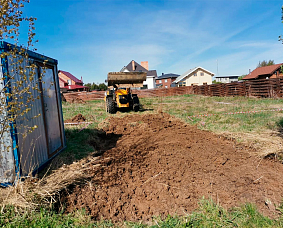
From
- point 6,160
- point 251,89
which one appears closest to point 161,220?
point 6,160

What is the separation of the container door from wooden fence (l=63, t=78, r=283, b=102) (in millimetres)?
17293

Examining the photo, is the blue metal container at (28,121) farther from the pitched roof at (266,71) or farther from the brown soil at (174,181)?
the pitched roof at (266,71)

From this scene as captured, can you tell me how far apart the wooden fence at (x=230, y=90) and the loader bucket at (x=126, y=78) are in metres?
12.0

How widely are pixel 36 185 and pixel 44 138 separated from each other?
144 centimetres

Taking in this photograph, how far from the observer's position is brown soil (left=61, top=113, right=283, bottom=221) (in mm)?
3229

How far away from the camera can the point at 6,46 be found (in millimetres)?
3242

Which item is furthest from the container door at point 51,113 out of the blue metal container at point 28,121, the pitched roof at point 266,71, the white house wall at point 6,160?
the pitched roof at point 266,71

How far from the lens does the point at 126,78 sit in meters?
Answer: 11.5

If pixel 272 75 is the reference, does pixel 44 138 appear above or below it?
below

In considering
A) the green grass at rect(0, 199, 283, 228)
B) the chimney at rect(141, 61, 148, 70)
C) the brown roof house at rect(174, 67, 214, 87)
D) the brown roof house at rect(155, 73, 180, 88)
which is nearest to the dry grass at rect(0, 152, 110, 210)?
the green grass at rect(0, 199, 283, 228)

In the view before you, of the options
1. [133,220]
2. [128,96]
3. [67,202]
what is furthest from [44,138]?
[128,96]

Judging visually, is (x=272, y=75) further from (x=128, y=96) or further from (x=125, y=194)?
(x=125, y=194)

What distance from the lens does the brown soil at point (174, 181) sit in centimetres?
323

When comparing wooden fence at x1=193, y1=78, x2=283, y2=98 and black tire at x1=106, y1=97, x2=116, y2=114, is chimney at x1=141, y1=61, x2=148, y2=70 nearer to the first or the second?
wooden fence at x1=193, y1=78, x2=283, y2=98
